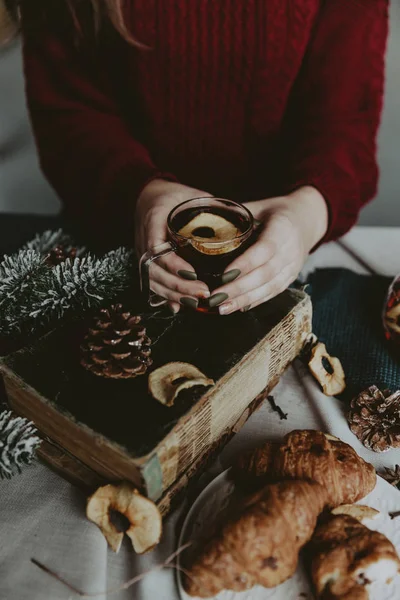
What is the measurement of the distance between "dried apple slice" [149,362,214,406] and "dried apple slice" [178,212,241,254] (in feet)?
0.47

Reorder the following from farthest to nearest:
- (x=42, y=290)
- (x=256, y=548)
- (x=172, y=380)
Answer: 1. (x=42, y=290)
2. (x=172, y=380)
3. (x=256, y=548)

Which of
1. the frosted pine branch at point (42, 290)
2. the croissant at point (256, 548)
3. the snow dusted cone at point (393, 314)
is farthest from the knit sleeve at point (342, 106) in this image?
the croissant at point (256, 548)

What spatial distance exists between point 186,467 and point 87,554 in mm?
133

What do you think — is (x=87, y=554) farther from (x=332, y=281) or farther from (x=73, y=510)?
(x=332, y=281)

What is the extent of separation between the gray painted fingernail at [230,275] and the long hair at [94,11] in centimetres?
48

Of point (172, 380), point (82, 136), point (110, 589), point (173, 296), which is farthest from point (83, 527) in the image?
point (82, 136)

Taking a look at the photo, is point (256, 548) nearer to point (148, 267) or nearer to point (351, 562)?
point (351, 562)

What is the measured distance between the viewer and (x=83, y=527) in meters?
0.56

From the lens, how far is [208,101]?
0.95 meters

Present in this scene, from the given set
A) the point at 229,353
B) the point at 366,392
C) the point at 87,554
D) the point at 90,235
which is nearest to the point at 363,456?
the point at 366,392

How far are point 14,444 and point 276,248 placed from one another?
400 millimetres

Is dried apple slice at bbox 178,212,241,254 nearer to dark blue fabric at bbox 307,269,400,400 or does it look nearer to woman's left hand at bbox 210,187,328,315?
woman's left hand at bbox 210,187,328,315

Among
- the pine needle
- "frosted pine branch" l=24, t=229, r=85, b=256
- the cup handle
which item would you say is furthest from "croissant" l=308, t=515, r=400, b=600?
"frosted pine branch" l=24, t=229, r=85, b=256

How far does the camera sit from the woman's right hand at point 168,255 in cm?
65
